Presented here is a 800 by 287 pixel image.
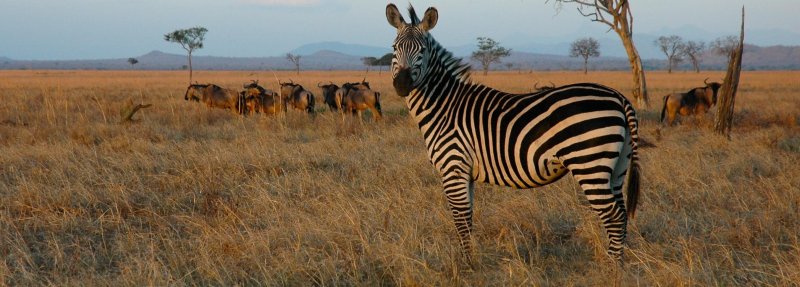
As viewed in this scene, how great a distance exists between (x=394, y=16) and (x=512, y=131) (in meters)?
1.31

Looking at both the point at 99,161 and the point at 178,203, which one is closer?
the point at 178,203

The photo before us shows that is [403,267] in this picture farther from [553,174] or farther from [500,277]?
[553,174]

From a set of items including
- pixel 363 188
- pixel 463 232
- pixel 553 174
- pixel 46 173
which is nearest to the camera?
pixel 553 174

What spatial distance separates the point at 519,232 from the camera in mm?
5246

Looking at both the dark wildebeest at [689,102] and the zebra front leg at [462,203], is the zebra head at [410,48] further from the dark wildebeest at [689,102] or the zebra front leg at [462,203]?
the dark wildebeest at [689,102]

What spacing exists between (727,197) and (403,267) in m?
4.16

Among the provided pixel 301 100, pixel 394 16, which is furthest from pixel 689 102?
pixel 394 16

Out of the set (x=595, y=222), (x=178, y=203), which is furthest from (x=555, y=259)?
(x=178, y=203)

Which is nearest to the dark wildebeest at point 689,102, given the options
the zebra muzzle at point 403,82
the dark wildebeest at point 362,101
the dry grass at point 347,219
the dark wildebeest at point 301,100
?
the dry grass at point 347,219

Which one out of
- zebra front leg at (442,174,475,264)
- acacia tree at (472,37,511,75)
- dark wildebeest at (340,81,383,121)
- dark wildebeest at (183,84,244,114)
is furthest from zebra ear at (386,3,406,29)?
acacia tree at (472,37,511,75)

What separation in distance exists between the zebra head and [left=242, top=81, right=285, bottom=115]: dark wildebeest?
11503mm

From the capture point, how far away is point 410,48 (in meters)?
4.24

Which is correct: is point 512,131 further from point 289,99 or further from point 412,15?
point 289,99

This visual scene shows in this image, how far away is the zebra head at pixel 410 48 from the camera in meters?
4.20
